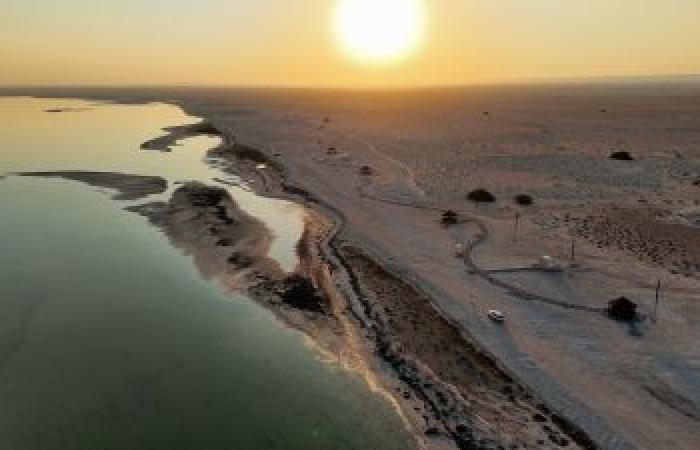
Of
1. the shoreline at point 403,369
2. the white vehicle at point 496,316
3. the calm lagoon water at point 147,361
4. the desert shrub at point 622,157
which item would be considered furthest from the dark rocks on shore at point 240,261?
the desert shrub at point 622,157

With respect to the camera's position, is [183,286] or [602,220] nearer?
[183,286]

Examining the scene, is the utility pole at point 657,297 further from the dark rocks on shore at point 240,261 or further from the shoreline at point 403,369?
the dark rocks on shore at point 240,261

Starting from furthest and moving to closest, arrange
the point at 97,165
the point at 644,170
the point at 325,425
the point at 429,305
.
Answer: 1. the point at 97,165
2. the point at 644,170
3. the point at 429,305
4. the point at 325,425

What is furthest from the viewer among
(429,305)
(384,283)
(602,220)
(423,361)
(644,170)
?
(644,170)

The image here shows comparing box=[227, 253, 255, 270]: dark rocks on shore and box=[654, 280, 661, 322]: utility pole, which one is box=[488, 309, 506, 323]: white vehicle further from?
box=[227, 253, 255, 270]: dark rocks on shore

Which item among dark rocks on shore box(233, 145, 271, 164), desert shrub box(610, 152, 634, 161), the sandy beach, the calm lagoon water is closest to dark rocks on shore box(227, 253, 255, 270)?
the sandy beach

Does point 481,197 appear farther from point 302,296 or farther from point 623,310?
point 302,296

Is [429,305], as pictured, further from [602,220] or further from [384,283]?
[602,220]

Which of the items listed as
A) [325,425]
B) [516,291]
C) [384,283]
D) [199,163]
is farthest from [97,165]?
[325,425]
